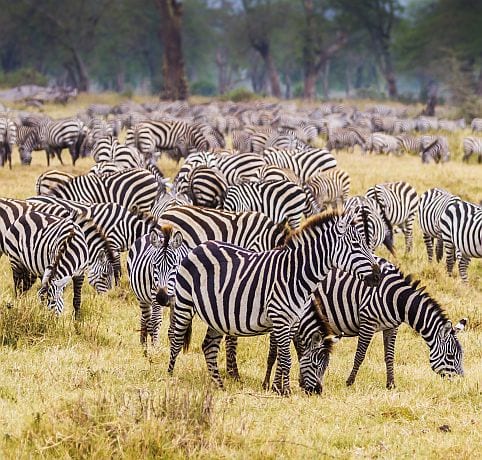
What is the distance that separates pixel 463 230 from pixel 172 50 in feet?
100

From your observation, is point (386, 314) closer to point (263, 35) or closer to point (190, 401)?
point (190, 401)

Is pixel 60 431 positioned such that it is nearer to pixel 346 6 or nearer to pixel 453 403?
pixel 453 403

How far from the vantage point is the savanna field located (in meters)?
5.86

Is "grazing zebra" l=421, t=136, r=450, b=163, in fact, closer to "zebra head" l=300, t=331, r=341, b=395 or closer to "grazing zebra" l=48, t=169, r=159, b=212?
"grazing zebra" l=48, t=169, r=159, b=212

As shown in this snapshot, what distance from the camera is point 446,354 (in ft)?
26.9

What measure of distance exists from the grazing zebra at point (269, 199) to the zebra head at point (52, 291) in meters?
4.35

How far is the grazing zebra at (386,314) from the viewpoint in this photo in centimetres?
802

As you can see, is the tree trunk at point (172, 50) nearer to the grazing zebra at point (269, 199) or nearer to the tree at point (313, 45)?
the tree at point (313, 45)

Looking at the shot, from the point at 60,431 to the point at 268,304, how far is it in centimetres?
214

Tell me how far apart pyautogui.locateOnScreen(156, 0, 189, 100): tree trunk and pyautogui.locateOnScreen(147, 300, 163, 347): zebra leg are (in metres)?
31.3

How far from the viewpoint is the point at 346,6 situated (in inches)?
2564

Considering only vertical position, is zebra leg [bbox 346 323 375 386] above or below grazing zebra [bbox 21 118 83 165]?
below

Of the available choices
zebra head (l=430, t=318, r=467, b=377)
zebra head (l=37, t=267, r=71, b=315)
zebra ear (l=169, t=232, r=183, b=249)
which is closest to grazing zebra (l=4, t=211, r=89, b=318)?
zebra head (l=37, t=267, r=71, b=315)

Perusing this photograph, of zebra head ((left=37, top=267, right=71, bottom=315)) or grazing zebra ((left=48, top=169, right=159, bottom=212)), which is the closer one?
zebra head ((left=37, top=267, right=71, bottom=315))
